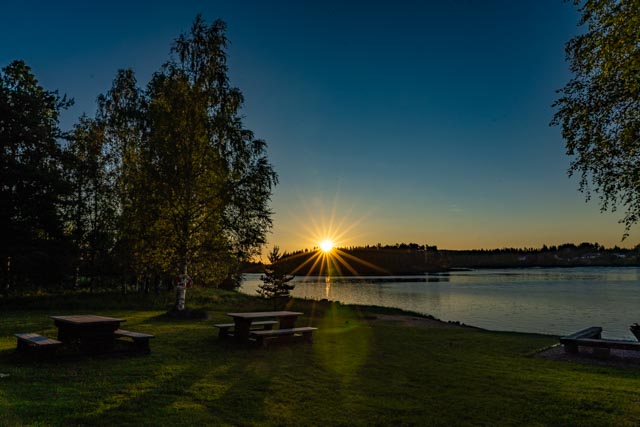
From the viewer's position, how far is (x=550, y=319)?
3747 cm

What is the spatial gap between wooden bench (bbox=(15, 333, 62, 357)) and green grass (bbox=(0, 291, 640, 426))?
35cm

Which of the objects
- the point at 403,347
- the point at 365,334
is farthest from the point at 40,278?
the point at 403,347

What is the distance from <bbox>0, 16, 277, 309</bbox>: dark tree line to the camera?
23.2 meters

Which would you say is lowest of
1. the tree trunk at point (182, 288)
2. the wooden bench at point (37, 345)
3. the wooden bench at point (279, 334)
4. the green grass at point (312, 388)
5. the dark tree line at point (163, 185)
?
the green grass at point (312, 388)

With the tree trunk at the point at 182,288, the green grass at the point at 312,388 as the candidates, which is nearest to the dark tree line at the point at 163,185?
the tree trunk at the point at 182,288

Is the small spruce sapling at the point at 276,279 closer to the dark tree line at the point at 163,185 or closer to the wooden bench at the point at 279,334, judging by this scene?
the dark tree line at the point at 163,185

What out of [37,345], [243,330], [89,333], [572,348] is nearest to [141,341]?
[89,333]

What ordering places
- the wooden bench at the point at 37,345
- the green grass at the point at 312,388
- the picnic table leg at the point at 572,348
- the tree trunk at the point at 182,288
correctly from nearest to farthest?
the green grass at the point at 312,388 → the wooden bench at the point at 37,345 → the picnic table leg at the point at 572,348 → the tree trunk at the point at 182,288

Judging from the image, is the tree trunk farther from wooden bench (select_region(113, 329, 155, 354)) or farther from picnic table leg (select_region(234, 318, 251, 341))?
wooden bench (select_region(113, 329, 155, 354))

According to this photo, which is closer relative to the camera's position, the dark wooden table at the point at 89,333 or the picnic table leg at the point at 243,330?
the dark wooden table at the point at 89,333

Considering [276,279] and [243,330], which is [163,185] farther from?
[276,279]

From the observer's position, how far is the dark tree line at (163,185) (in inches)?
912

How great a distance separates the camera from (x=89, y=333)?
11.6 metres

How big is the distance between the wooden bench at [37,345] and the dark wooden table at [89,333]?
721mm
